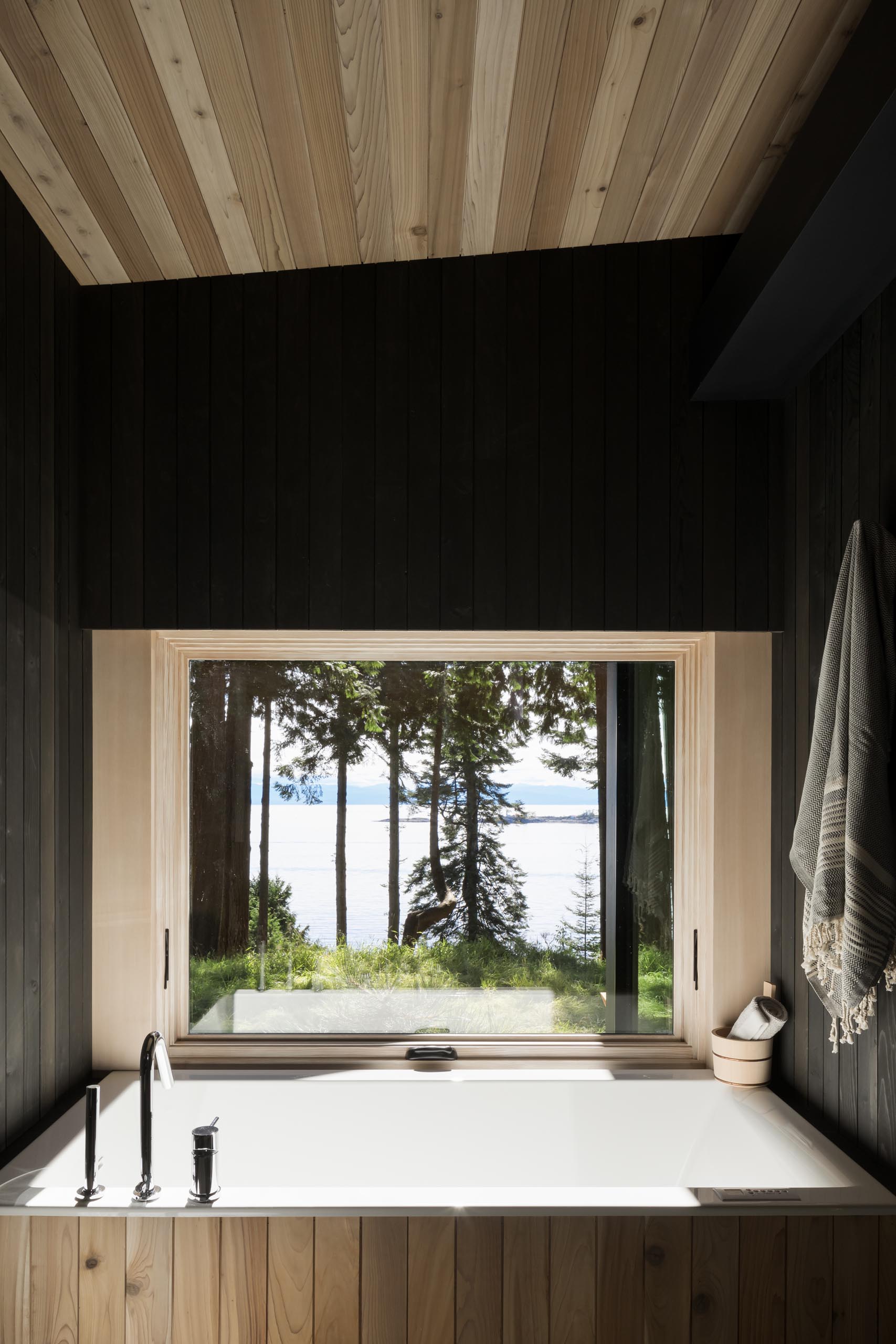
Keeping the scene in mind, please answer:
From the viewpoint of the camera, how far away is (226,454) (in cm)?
241

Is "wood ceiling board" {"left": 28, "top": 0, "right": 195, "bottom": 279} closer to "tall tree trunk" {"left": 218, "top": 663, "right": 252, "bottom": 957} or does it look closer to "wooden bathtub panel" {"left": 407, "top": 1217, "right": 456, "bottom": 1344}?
"tall tree trunk" {"left": 218, "top": 663, "right": 252, "bottom": 957}

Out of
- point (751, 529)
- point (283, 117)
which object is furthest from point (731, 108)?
point (751, 529)

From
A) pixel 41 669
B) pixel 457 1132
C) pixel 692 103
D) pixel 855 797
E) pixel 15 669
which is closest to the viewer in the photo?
pixel 855 797

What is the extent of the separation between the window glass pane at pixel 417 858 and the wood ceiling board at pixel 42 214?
A: 3.44 ft

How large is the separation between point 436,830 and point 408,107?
1.75m

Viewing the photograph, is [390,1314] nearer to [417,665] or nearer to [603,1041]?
[603,1041]

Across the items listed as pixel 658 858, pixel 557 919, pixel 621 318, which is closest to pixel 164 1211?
pixel 557 919

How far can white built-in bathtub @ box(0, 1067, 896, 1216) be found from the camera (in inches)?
83.0

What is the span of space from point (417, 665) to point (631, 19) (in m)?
1.56

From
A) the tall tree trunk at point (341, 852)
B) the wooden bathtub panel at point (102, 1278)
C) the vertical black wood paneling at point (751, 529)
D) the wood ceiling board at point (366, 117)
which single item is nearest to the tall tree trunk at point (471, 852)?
the tall tree trunk at point (341, 852)

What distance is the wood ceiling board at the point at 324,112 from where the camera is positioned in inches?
60.7

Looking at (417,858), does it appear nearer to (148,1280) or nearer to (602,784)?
(602,784)

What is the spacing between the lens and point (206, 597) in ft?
7.89

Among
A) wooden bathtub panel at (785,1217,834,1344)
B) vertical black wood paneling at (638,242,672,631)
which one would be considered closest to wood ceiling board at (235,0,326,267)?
vertical black wood paneling at (638,242,672,631)
